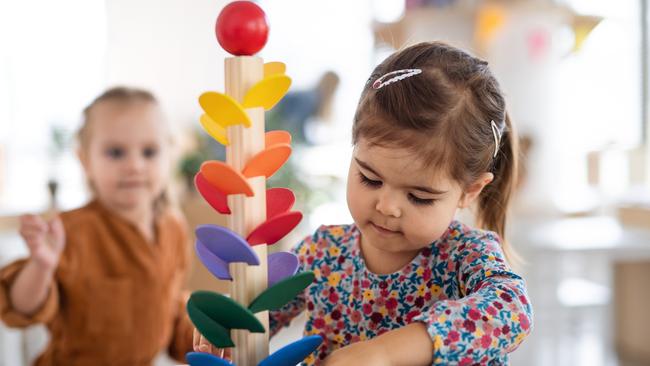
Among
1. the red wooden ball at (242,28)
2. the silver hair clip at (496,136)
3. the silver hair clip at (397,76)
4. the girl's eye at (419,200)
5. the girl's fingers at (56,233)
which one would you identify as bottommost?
the girl's fingers at (56,233)

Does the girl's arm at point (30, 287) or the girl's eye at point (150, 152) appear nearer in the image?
the girl's arm at point (30, 287)

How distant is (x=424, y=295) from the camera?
2.49 ft

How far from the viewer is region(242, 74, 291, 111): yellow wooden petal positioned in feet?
1.80

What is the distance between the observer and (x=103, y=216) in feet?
4.71

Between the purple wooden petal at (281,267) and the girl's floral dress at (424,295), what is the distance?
0.12 m

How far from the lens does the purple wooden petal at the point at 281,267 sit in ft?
1.91

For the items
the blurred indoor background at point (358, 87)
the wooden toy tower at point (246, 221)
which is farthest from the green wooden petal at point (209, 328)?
the blurred indoor background at point (358, 87)

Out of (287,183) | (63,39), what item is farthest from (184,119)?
(287,183)

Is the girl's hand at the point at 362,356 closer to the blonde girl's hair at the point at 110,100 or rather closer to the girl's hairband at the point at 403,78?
the girl's hairband at the point at 403,78

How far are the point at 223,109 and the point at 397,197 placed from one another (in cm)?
20

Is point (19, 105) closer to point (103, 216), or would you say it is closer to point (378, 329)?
point (103, 216)

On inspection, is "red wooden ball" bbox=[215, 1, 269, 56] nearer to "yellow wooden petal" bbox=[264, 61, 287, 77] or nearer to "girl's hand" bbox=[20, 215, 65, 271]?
"yellow wooden petal" bbox=[264, 61, 287, 77]

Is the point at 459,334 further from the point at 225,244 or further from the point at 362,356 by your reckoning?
the point at 225,244

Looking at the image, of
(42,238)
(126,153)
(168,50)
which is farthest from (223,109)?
(168,50)
